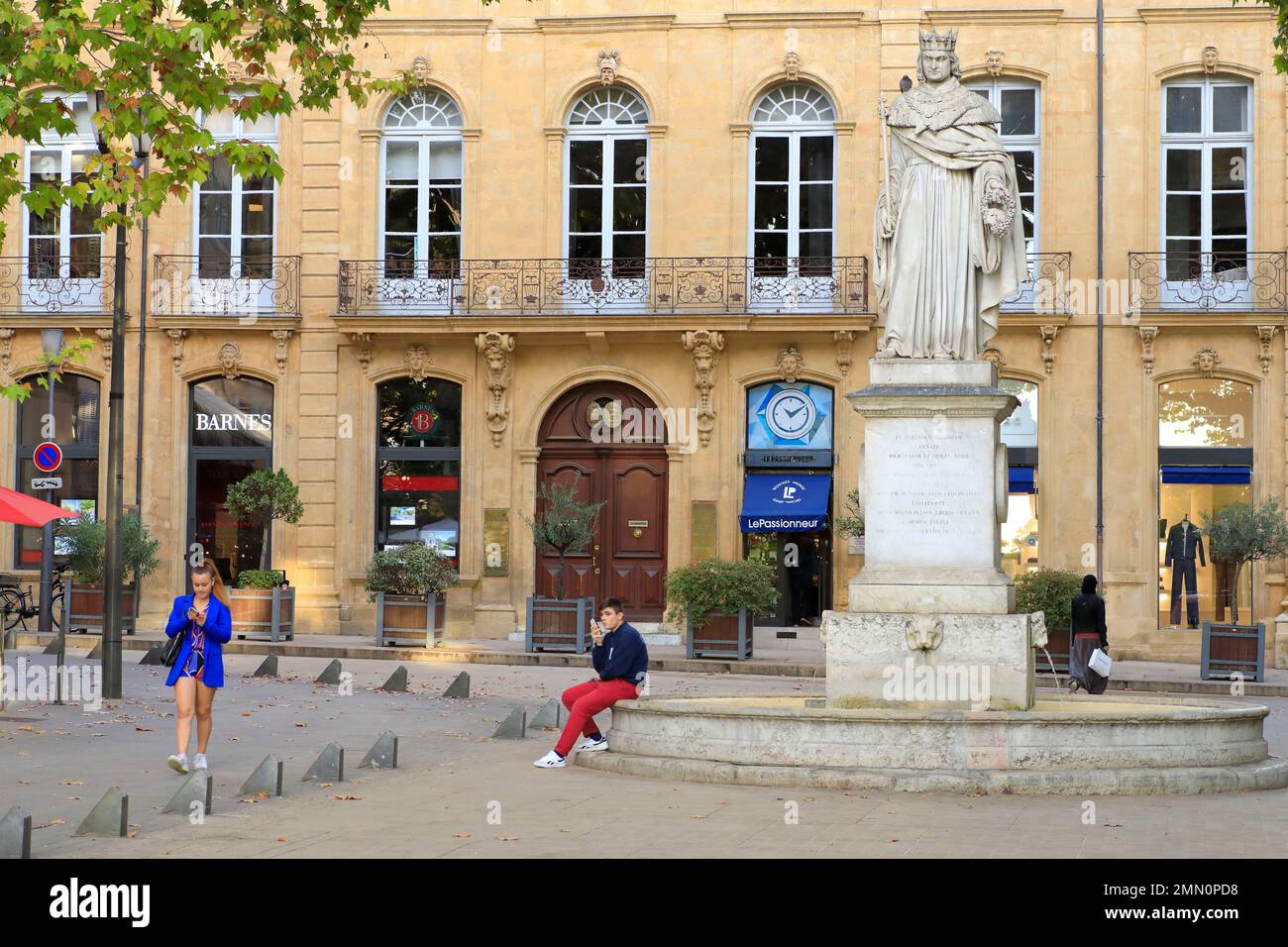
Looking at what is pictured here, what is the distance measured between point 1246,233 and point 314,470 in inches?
620

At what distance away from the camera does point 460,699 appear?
64.1 ft

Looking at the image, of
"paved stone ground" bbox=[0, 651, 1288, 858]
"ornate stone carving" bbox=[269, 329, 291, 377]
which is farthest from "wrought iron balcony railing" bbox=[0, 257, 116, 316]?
A: "paved stone ground" bbox=[0, 651, 1288, 858]

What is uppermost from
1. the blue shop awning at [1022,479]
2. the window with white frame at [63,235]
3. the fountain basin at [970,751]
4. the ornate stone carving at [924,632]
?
the window with white frame at [63,235]

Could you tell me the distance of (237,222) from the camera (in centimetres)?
3150

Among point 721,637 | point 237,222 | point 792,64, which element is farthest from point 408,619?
point 792,64

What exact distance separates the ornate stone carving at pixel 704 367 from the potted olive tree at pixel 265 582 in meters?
6.70

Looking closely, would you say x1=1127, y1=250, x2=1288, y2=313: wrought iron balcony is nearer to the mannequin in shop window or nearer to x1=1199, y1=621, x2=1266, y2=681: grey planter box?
the mannequin in shop window

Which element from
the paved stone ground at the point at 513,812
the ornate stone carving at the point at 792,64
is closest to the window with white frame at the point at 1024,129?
the ornate stone carving at the point at 792,64

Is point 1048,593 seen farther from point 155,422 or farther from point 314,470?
point 155,422

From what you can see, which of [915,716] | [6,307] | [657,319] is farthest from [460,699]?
[6,307]

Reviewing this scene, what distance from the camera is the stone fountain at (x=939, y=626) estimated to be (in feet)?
39.0

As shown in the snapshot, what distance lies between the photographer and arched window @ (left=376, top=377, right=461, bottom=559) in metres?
30.9

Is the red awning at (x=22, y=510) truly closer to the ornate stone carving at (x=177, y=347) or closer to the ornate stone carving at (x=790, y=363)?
the ornate stone carving at (x=177, y=347)

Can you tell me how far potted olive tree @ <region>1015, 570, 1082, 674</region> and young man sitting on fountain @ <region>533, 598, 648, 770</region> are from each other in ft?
35.3
